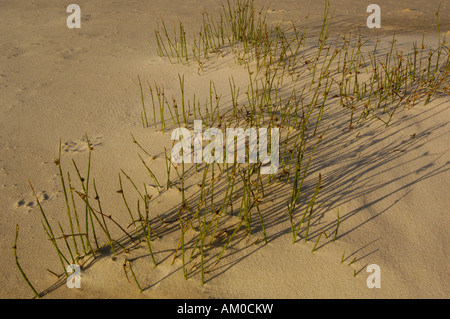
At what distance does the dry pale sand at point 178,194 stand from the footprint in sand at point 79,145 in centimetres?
1

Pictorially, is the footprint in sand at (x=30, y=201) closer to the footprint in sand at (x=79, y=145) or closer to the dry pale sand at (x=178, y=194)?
the dry pale sand at (x=178, y=194)

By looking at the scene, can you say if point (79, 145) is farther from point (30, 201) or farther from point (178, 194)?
point (178, 194)

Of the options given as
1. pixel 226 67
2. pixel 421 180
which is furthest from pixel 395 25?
pixel 421 180

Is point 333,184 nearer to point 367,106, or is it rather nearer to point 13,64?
point 367,106

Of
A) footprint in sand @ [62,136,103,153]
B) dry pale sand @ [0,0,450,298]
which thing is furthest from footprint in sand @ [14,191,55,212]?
footprint in sand @ [62,136,103,153]

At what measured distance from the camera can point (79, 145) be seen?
2559mm

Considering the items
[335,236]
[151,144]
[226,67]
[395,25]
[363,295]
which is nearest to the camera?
[363,295]

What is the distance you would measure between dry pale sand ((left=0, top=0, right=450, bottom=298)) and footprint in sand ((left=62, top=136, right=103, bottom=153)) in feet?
0.04

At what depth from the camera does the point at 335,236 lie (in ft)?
5.84

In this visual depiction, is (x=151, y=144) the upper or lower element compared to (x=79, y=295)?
upper

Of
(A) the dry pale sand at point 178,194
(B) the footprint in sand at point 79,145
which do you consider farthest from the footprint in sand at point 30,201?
(B) the footprint in sand at point 79,145

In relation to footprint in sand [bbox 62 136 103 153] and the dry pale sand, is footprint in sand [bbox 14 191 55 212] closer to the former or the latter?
the dry pale sand

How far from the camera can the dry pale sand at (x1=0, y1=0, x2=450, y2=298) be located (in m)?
1.66

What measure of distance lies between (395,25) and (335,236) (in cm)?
362
